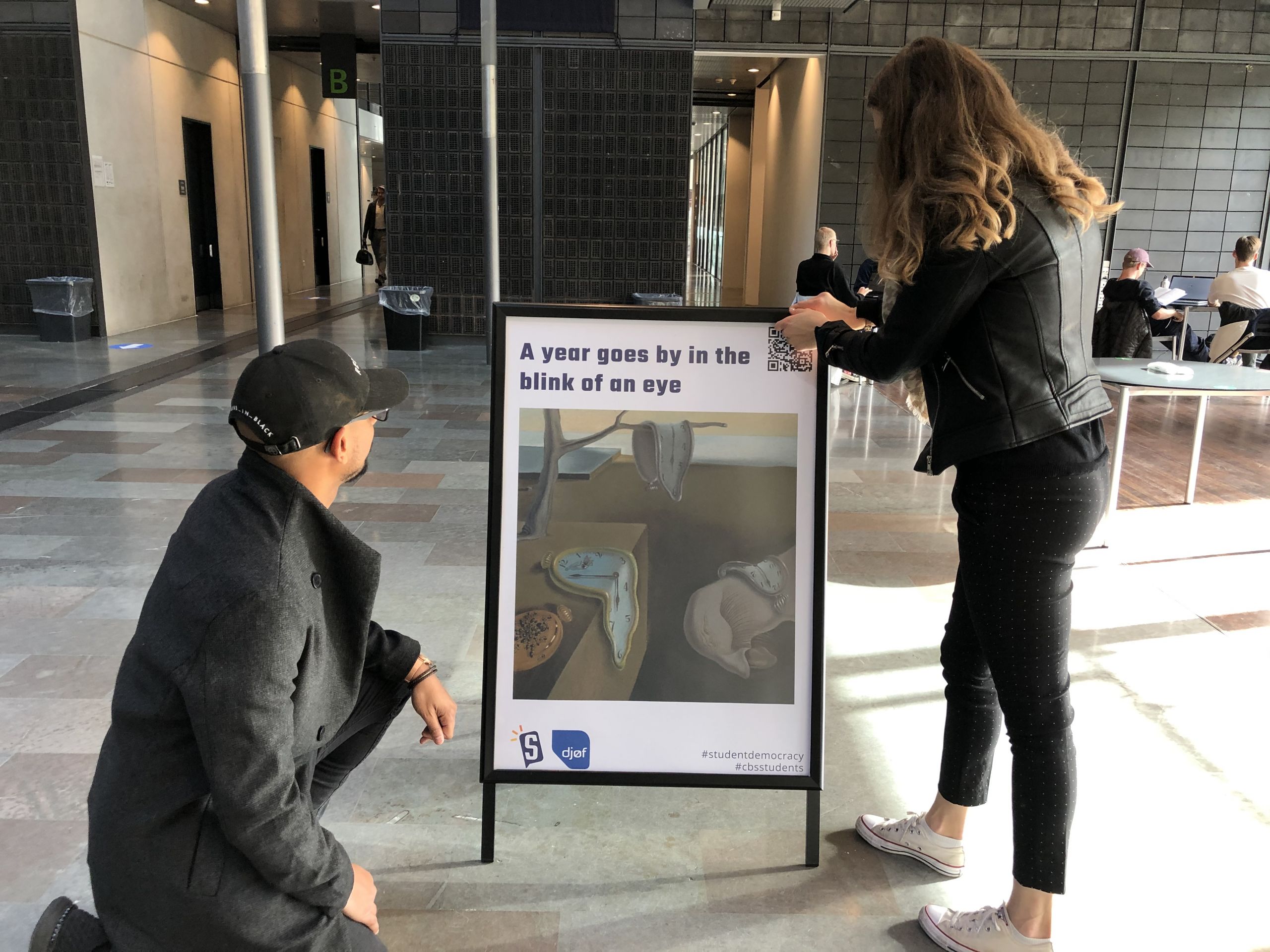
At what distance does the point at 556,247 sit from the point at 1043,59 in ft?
20.6

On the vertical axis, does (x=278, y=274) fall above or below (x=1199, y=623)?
above

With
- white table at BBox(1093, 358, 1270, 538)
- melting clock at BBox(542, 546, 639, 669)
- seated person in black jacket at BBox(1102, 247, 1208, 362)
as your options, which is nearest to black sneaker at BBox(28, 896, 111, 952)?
melting clock at BBox(542, 546, 639, 669)

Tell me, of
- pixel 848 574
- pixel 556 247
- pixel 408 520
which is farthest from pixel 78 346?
pixel 848 574

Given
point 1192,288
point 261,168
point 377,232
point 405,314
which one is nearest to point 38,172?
point 405,314

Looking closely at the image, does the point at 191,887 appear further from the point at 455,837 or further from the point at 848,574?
the point at 848,574

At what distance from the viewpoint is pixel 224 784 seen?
4.20 ft

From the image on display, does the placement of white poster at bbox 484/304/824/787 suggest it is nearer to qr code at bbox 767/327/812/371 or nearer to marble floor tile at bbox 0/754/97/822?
qr code at bbox 767/327/812/371

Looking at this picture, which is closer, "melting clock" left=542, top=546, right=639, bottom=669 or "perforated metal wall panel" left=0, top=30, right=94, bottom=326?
"melting clock" left=542, top=546, right=639, bottom=669

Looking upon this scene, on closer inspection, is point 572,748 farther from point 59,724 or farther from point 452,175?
point 452,175

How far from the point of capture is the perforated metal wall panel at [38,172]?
10211 millimetres

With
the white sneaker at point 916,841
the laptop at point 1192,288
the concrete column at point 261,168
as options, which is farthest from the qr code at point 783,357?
the laptop at point 1192,288

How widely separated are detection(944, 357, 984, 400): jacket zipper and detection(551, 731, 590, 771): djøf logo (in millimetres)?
1011

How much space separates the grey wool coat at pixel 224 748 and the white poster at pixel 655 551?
600 millimetres

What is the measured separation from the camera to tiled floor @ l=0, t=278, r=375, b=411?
7.60 metres
